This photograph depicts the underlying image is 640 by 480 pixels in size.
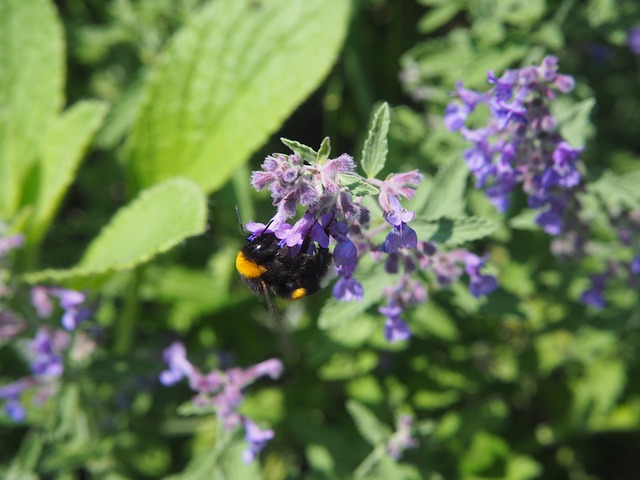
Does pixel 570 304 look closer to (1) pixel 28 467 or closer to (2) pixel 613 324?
(2) pixel 613 324

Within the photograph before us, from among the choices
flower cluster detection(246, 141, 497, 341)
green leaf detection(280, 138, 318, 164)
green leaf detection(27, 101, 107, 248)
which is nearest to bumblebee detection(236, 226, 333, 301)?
flower cluster detection(246, 141, 497, 341)

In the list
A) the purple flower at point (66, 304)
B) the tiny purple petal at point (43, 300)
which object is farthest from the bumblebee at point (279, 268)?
the tiny purple petal at point (43, 300)

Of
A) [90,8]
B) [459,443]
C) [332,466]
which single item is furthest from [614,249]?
[90,8]

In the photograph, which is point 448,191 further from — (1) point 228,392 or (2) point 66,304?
(2) point 66,304

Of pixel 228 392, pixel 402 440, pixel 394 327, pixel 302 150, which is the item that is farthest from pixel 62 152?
pixel 402 440

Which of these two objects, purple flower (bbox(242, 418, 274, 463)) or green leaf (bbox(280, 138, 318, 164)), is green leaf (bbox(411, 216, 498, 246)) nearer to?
green leaf (bbox(280, 138, 318, 164))

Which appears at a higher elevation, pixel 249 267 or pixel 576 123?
pixel 249 267

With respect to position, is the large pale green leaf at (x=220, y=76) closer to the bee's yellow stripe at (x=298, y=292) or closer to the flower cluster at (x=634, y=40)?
the bee's yellow stripe at (x=298, y=292)
